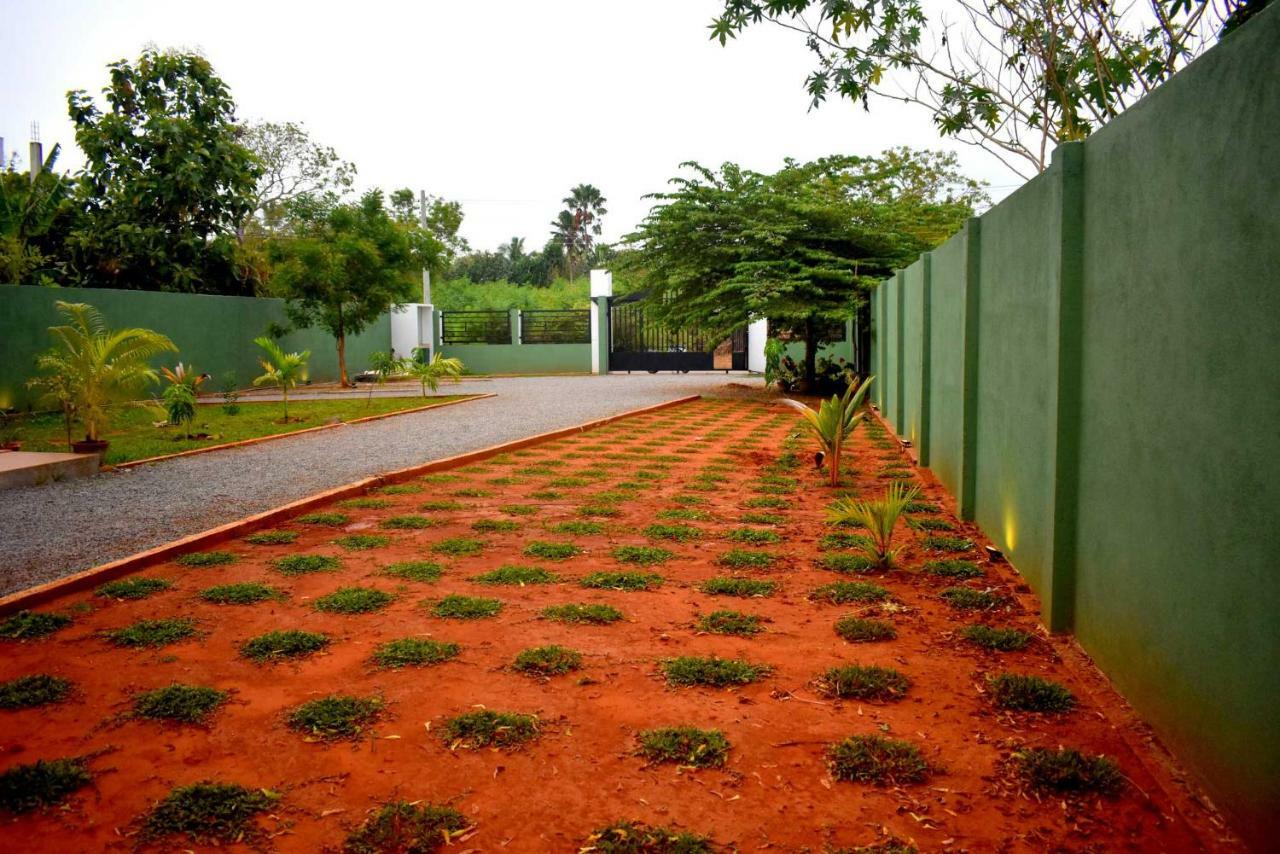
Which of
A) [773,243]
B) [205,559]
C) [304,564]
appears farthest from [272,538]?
[773,243]

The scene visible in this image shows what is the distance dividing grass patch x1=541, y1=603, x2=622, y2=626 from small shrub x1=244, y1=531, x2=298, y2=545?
215 centimetres

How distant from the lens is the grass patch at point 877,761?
2416 mm

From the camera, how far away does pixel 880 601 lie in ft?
13.1

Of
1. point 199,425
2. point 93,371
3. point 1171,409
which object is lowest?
point 199,425

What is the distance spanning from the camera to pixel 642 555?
4828 millimetres

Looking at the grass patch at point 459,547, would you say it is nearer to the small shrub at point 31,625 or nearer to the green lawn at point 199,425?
the small shrub at point 31,625

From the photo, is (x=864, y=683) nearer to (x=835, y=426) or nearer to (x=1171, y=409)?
(x=1171, y=409)

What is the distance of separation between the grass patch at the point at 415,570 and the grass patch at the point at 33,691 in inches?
63.5

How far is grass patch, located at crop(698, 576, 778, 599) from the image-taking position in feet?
13.6

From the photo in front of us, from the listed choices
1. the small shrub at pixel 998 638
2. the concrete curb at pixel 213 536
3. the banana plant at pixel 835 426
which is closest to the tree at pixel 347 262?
the concrete curb at pixel 213 536

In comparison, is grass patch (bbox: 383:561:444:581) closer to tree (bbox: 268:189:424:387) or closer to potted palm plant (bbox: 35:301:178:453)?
potted palm plant (bbox: 35:301:178:453)

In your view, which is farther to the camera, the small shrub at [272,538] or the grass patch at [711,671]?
the small shrub at [272,538]

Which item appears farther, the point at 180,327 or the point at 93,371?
the point at 180,327

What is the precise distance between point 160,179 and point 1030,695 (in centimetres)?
2186
